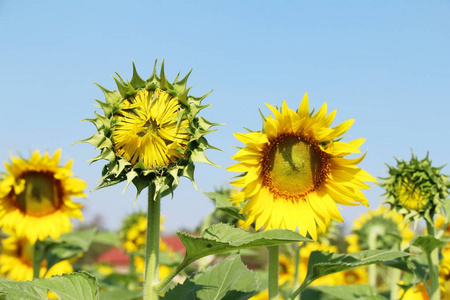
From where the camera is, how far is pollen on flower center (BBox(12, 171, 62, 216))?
4270 mm

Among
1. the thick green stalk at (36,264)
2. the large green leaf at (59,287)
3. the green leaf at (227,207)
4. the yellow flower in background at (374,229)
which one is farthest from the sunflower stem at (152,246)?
the yellow flower in background at (374,229)

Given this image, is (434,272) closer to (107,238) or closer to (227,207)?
(227,207)

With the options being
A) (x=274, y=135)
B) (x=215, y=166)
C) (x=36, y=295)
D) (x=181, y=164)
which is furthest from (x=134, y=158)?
(x=274, y=135)

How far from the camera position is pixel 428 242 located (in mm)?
3010

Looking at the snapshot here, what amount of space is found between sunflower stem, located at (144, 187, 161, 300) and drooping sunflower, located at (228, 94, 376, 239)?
0.56 m

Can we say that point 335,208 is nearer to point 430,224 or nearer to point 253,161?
point 253,161

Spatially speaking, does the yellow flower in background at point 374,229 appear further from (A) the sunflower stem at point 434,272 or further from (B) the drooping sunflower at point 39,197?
(B) the drooping sunflower at point 39,197

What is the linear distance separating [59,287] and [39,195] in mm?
2694

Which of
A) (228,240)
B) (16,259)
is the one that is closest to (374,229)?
(16,259)

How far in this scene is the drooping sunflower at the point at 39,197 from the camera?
422 centimetres

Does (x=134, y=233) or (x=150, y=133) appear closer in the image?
(x=150, y=133)

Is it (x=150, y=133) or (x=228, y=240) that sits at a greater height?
(x=150, y=133)

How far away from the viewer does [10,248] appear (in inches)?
205

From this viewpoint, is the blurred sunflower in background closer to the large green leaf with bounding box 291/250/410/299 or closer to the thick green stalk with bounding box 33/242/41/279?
the thick green stalk with bounding box 33/242/41/279
